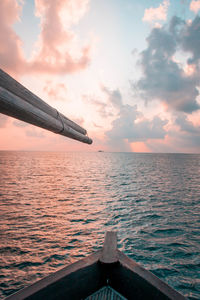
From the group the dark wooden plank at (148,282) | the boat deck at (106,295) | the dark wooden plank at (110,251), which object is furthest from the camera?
the dark wooden plank at (110,251)

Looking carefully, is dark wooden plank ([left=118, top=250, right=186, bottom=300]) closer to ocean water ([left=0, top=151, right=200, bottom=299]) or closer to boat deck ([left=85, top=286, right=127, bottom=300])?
boat deck ([left=85, top=286, right=127, bottom=300])

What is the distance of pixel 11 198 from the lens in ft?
68.4

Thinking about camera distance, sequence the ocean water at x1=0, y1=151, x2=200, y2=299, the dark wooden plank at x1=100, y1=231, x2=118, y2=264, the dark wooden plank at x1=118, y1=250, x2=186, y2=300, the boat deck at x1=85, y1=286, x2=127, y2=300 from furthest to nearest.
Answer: the ocean water at x1=0, y1=151, x2=200, y2=299, the dark wooden plank at x1=100, y1=231, x2=118, y2=264, the boat deck at x1=85, y1=286, x2=127, y2=300, the dark wooden plank at x1=118, y1=250, x2=186, y2=300

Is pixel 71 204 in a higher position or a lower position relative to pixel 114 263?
lower

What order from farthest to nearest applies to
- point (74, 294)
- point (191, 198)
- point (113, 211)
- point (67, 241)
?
point (191, 198)
point (113, 211)
point (67, 241)
point (74, 294)

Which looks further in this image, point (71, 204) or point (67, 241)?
point (71, 204)

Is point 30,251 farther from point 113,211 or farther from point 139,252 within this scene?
point 113,211

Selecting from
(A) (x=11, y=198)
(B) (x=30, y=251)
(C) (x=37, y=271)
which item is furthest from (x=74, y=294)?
(A) (x=11, y=198)

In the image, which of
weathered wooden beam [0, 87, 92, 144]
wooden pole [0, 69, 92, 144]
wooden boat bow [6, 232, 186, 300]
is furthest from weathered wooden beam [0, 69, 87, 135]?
wooden boat bow [6, 232, 186, 300]

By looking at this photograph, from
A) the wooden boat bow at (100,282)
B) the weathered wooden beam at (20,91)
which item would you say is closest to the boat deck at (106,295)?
the wooden boat bow at (100,282)

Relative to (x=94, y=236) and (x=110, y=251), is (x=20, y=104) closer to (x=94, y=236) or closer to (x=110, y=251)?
(x=110, y=251)

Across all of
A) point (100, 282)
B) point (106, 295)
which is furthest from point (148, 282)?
point (100, 282)

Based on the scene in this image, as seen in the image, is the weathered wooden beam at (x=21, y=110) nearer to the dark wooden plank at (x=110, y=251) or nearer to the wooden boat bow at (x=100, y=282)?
the wooden boat bow at (x=100, y=282)

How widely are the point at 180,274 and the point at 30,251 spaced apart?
7.82 metres
